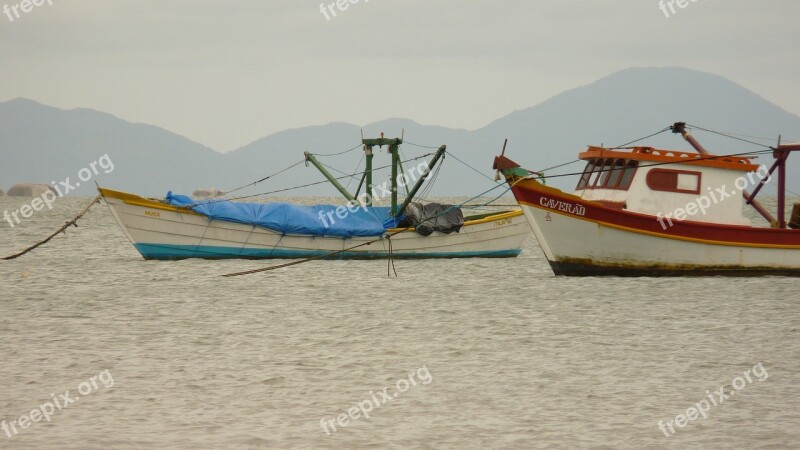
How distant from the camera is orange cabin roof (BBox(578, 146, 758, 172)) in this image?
2808cm

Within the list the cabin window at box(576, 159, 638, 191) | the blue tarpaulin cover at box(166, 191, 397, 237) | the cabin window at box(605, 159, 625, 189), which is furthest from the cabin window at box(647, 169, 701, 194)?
the blue tarpaulin cover at box(166, 191, 397, 237)

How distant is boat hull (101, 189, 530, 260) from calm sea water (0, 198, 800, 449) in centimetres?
227

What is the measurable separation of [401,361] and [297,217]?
1756 cm

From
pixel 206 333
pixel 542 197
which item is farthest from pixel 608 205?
pixel 206 333

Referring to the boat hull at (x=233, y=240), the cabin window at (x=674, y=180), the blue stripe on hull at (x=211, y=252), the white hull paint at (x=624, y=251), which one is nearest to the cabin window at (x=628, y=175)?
the cabin window at (x=674, y=180)

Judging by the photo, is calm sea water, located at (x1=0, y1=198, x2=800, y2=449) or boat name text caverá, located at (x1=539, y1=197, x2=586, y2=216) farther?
boat name text caverá, located at (x1=539, y1=197, x2=586, y2=216)

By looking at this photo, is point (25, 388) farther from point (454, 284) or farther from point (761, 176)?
point (761, 176)

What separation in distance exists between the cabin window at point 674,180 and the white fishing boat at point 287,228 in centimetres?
785

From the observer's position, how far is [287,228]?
35.0m

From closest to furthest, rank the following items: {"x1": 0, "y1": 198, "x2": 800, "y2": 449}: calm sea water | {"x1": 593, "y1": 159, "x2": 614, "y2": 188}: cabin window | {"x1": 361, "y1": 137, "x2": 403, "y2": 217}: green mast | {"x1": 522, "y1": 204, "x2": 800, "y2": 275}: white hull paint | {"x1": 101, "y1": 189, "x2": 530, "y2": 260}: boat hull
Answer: {"x1": 0, "y1": 198, "x2": 800, "y2": 449}: calm sea water < {"x1": 522, "y1": 204, "x2": 800, "y2": 275}: white hull paint < {"x1": 593, "y1": 159, "x2": 614, "y2": 188}: cabin window < {"x1": 101, "y1": 189, "x2": 530, "y2": 260}: boat hull < {"x1": 361, "y1": 137, "x2": 403, "y2": 217}: green mast

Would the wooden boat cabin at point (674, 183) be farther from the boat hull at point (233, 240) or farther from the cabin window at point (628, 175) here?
the boat hull at point (233, 240)

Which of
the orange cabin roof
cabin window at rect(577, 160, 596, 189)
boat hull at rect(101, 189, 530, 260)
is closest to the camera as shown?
the orange cabin roof

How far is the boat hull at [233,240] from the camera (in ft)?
113

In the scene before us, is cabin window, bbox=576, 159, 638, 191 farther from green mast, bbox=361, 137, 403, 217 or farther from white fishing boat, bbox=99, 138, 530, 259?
green mast, bbox=361, 137, 403, 217
